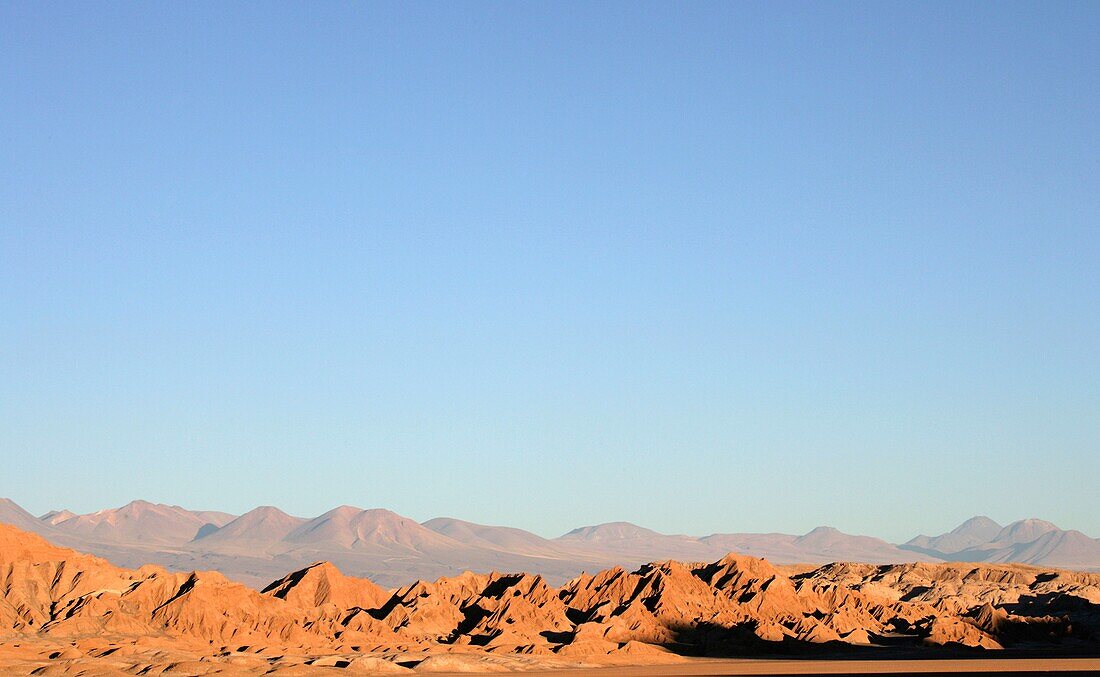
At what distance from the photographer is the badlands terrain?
101 meters

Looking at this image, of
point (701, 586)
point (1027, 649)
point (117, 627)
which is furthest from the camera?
point (701, 586)

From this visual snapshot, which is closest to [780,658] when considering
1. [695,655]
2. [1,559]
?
[695,655]

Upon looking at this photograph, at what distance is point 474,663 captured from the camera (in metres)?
103

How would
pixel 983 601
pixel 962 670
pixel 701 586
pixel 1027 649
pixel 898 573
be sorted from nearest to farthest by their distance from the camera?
pixel 962 670, pixel 1027 649, pixel 701 586, pixel 983 601, pixel 898 573

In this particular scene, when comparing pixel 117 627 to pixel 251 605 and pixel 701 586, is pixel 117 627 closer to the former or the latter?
pixel 251 605

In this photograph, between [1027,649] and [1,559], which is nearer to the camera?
[1,559]

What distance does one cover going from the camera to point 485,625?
124125mm

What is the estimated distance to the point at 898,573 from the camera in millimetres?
194875

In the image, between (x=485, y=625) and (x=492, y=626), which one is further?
(x=485, y=625)

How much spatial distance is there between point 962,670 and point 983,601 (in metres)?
80.6

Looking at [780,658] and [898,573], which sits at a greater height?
[898,573]

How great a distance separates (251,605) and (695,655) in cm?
3727

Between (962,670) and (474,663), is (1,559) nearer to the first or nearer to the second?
(474,663)

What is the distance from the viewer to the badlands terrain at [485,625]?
101062mm
